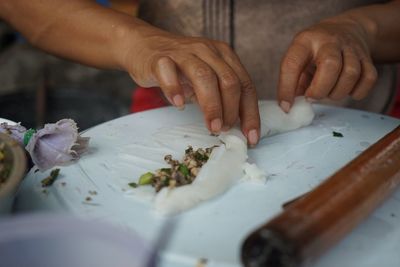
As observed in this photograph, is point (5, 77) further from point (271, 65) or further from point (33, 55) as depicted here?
point (271, 65)

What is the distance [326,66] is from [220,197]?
376 mm

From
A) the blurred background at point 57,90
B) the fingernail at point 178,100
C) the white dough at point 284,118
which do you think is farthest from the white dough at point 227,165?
the blurred background at point 57,90

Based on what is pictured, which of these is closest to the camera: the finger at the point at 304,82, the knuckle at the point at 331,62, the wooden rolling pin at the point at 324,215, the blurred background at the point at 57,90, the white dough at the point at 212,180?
the wooden rolling pin at the point at 324,215

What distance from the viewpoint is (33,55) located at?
2.44 m

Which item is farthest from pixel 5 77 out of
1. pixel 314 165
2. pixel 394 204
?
pixel 394 204

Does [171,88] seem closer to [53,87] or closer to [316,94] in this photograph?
[316,94]

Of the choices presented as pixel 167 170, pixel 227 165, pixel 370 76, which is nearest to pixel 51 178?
pixel 167 170

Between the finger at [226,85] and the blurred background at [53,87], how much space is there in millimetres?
1096

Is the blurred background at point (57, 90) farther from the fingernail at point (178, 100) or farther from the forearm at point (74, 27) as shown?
the fingernail at point (178, 100)

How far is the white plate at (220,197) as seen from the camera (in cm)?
64

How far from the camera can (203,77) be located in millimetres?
844

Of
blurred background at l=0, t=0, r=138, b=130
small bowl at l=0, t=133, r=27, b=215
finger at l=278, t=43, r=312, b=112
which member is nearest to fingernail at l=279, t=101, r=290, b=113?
finger at l=278, t=43, r=312, b=112

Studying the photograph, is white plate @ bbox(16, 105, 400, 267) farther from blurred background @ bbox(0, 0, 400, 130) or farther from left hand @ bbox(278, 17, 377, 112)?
blurred background @ bbox(0, 0, 400, 130)

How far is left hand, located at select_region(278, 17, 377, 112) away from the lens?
0.96m
